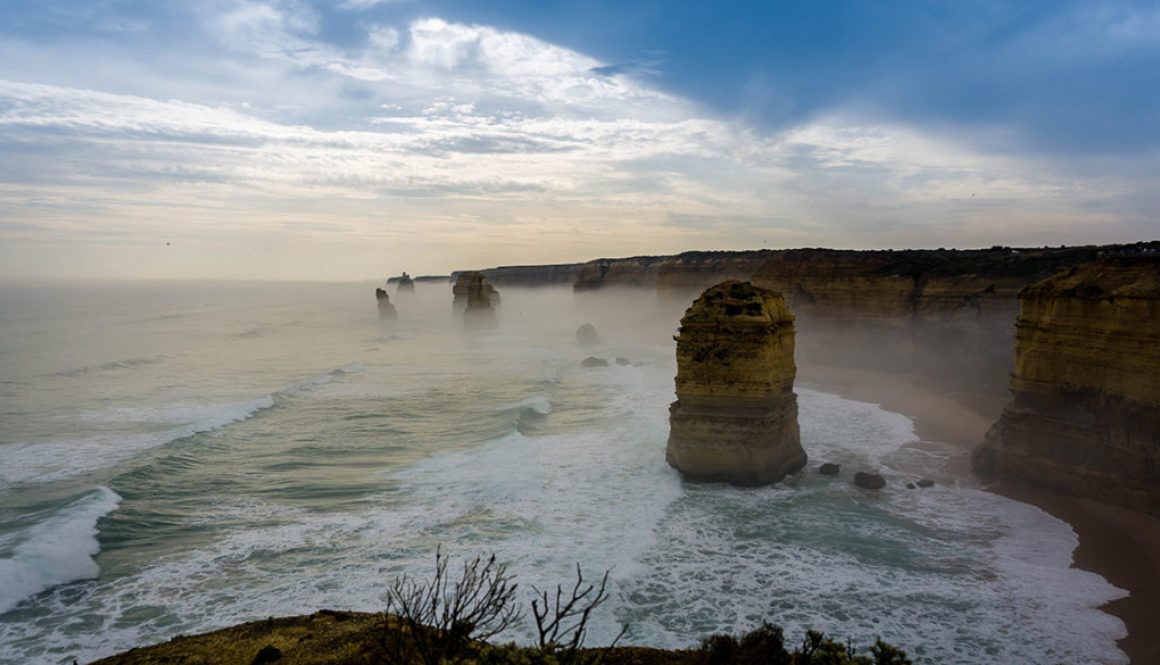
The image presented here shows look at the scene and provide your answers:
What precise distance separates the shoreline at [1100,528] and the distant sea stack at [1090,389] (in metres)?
0.66

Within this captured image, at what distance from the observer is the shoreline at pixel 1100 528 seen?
10.1m

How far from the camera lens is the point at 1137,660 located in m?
9.09

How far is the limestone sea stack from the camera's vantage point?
1655cm

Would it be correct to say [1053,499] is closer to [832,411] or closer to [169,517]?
[832,411]

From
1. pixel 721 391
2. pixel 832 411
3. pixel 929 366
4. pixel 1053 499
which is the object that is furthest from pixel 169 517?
pixel 929 366

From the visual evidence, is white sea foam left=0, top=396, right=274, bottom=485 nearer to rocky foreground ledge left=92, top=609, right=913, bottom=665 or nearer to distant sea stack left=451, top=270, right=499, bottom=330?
rocky foreground ledge left=92, top=609, right=913, bottom=665

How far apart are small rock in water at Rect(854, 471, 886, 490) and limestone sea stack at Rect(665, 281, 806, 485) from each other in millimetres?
1864

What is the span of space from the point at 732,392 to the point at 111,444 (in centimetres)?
2209

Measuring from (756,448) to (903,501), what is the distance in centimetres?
400

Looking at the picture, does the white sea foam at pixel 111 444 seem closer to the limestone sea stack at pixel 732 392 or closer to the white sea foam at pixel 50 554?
the white sea foam at pixel 50 554

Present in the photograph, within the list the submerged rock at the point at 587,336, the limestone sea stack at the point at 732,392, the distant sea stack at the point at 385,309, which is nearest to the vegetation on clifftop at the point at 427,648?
the limestone sea stack at the point at 732,392

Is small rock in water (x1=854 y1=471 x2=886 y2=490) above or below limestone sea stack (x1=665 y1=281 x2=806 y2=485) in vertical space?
below

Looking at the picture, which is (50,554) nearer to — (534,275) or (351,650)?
(351,650)

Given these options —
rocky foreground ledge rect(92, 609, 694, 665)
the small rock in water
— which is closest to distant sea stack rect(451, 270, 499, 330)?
the small rock in water
